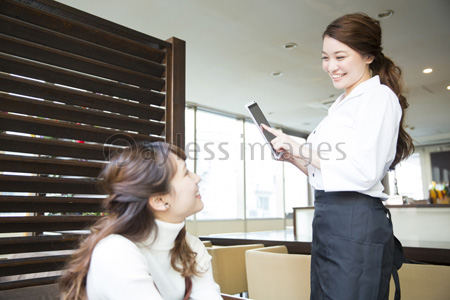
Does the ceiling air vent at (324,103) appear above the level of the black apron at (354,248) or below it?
above

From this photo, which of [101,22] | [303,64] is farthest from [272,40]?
[101,22]

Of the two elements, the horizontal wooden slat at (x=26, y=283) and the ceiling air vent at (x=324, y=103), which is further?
the ceiling air vent at (x=324, y=103)

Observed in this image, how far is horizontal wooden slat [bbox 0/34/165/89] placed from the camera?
3.64 feet

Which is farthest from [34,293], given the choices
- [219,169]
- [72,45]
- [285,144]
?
[219,169]

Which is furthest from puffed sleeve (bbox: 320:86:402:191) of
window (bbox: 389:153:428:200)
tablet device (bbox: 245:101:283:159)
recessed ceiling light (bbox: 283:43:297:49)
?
window (bbox: 389:153:428:200)

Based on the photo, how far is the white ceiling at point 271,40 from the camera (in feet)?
13.0

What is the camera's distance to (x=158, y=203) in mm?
912

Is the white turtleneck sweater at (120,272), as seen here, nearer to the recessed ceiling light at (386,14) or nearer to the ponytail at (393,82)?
the ponytail at (393,82)

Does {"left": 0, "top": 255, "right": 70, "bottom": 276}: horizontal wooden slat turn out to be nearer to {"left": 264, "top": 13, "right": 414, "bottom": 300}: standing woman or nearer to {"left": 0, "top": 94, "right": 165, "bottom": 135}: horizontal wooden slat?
{"left": 0, "top": 94, "right": 165, "bottom": 135}: horizontal wooden slat

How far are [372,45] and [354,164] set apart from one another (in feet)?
1.48

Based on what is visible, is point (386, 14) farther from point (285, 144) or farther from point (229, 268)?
point (285, 144)

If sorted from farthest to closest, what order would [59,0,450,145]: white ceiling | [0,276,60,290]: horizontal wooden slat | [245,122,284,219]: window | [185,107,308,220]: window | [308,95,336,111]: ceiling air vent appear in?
[245,122,284,219]: window → [185,107,308,220]: window → [308,95,336,111]: ceiling air vent → [59,0,450,145]: white ceiling → [0,276,60,290]: horizontal wooden slat

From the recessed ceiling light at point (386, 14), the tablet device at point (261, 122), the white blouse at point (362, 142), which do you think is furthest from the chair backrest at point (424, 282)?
the recessed ceiling light at point (386, 14)

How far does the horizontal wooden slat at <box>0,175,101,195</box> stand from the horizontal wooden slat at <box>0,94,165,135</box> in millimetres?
181
